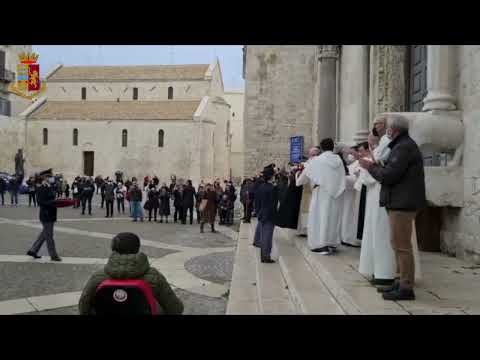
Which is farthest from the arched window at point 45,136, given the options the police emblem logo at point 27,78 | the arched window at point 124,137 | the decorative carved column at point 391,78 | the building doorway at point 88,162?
the decorative carved column at point 391,78

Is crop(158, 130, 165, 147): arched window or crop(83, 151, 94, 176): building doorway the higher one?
crop(158, 130, 165, 147): arched window

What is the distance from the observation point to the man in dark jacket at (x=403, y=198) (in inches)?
157

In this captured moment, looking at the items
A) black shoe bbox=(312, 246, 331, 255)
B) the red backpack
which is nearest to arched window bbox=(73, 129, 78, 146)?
black shoe bbox=(312, 246, 331, 255)

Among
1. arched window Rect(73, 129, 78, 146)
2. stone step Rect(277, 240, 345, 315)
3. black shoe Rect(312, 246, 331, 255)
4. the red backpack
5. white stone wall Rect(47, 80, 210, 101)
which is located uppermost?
white stone wall Rect(47, 80, 210, 101)

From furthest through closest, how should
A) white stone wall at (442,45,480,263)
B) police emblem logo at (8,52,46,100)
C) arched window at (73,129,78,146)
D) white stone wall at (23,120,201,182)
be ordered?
arched window at (73,129,78,146), police emblem logo at (8,52,46,100), white stone wall at (23,120,201,182), white stone wall at (442,45,480,263)

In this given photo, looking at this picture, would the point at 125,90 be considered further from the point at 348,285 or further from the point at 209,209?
the point at 348,285

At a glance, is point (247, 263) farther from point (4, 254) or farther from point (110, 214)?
point (110, 214)

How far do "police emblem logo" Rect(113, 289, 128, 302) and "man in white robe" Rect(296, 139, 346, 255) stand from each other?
4.32 m

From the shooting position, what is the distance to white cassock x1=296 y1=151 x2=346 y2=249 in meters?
6.76

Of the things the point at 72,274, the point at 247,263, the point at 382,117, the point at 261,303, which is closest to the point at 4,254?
the point at 72,274

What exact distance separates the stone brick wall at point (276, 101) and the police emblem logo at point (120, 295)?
19.9 m

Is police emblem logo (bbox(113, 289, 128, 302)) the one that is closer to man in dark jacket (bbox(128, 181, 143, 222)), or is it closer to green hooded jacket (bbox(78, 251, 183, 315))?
green hooded jacket (bbox(78, 251, 183, 315))

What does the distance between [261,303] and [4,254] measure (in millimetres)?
6695
